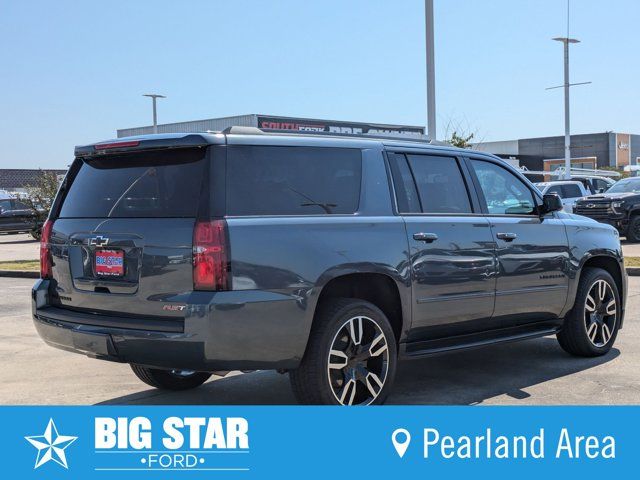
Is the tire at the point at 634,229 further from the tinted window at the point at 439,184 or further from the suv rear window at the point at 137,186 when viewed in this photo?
the suv rear window at the point at 137,186

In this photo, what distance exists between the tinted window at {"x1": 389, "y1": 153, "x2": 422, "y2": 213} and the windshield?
17.4 meters

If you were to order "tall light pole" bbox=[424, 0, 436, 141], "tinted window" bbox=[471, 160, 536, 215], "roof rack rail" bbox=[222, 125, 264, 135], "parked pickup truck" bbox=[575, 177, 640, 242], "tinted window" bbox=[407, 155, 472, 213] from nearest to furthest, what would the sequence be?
1. "roof rack rail" bbox=[222, 125, 264, 135]
2. "tinted window" bbox=[407, 155, 472, 213]
3. "tinted window" bbox=[471, 160, 536, 215]
4. "tall light pole" bbox=[424, 0, 436, 141]
5. "parked pickup truck" bbox=[575, 177, 640, 242]

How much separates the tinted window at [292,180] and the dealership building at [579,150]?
65.9 metres

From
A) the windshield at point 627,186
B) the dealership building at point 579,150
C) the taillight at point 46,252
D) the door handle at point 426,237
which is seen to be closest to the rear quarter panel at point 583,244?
the door handle at point 426,237

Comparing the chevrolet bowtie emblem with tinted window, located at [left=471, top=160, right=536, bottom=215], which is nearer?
the chevrolet bowtie emblem

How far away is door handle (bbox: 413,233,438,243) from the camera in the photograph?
5527 millimetres

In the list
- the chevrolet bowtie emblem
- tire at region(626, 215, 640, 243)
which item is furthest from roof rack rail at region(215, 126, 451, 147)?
tire at region(626, 215, 640, 243)

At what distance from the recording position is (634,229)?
21000 mm

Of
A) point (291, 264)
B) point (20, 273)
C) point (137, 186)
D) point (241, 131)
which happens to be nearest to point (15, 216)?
point (20, 273)

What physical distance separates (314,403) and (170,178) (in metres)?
1.59

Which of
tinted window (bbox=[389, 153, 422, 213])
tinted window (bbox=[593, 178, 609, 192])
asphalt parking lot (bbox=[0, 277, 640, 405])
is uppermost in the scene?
tinted window (bbox=[593, 178, 609, 192])

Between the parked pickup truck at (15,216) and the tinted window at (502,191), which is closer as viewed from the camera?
the tinted window at (502,191)

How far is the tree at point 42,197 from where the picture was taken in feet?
91.3

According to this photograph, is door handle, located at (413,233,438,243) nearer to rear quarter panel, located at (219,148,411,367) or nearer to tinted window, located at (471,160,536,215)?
rear quarter panel, located at (219,148,411,367)
